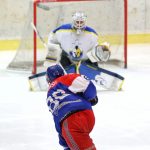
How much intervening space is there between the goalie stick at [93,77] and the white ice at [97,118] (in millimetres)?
89

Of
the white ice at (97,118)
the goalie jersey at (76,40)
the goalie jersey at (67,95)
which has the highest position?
the goalie jersey at (76,40)

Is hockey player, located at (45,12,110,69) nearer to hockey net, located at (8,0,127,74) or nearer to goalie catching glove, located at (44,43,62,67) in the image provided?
goalie catching glove, located at (44,43,62,67)

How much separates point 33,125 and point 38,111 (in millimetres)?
485

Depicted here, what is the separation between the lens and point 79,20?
16.4 ft

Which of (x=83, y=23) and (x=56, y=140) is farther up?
(x=83, y=23)

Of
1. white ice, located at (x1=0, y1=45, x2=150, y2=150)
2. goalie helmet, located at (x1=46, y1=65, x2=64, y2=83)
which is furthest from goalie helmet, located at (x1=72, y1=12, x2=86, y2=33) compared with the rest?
goalie helmet, located at (x1=46, y1=65, x2=64, y2=83)

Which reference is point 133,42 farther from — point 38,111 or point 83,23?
point 38,111

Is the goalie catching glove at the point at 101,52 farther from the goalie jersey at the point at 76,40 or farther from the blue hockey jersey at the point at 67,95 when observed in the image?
the blue hockey jersey at the point at 67,95

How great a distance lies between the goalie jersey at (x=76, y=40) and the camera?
525 centimetres

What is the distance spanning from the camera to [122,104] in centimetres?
461

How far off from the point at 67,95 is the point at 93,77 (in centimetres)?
266

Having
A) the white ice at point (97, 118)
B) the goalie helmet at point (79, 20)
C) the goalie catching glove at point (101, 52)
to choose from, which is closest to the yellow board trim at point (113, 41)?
the white ice at point (97, 118)

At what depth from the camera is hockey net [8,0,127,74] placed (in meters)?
6.38

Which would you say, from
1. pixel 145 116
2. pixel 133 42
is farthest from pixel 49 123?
pixel 133 42
